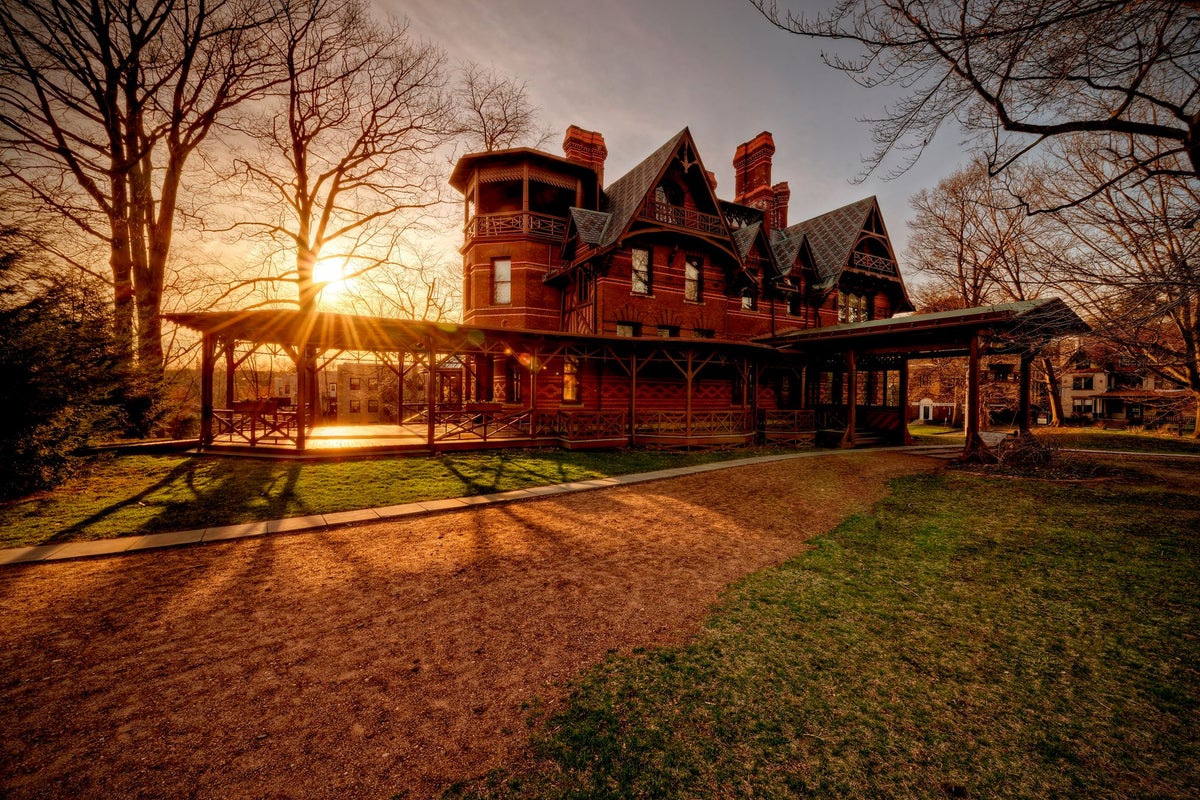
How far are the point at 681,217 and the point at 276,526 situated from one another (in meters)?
18.6

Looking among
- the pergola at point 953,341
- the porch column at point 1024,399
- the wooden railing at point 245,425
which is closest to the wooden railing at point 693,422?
the pergola at point 953,341

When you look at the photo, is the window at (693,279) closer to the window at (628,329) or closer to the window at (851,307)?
the window at (628,329)

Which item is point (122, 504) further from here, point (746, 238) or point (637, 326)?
point (746, 238)

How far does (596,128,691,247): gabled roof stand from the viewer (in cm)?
1825

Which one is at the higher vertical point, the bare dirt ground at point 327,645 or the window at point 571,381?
the window at point 571,381

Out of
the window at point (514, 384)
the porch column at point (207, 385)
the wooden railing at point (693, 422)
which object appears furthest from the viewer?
the window at point (514, 384)

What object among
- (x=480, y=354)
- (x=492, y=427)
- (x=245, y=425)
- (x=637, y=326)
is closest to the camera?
(x=245, y=425)

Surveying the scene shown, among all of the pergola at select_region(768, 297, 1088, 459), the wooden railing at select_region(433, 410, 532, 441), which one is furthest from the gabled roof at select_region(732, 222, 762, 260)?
the wooden railing at select_region(433, 410, 532, 441)

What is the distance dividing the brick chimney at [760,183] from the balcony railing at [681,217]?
24.5 feet

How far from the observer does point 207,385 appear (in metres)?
13.2

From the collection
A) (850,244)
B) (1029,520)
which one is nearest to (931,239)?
(850,244)

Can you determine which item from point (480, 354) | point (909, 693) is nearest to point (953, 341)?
point (909, 693)

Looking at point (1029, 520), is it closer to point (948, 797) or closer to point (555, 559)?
point (948, 797)

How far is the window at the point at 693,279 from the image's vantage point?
20.9 metres
